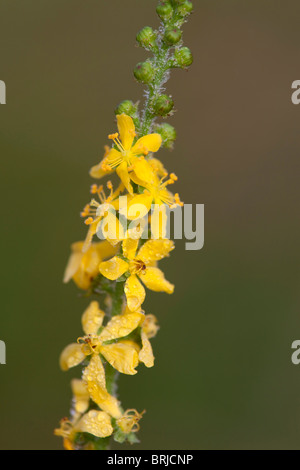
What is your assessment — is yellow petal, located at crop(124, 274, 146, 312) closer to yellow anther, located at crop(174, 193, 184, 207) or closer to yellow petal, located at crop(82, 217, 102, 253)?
yellow petal, located at crop(82, 217, 102, 253)

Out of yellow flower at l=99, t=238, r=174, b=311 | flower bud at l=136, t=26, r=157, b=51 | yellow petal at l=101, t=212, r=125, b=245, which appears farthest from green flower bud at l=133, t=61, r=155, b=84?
yellow flower at l=99, t=238, r=174, b=311

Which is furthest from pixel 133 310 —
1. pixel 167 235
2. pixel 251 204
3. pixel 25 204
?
pixel 251 204

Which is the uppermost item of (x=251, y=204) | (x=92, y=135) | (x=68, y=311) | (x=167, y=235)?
(x=92, y=135)

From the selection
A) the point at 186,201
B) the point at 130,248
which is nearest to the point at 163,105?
the point at 130,248

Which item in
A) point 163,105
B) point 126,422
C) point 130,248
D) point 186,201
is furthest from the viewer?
point 186,201

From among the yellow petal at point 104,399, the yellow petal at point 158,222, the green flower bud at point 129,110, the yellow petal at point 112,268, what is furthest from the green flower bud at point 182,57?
the yellow petal at point 104,399

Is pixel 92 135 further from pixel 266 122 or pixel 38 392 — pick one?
pixel 38 392

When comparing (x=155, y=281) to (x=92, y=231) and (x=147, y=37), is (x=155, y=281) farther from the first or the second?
(x=147, y=37)
